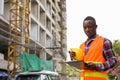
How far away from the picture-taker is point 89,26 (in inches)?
143

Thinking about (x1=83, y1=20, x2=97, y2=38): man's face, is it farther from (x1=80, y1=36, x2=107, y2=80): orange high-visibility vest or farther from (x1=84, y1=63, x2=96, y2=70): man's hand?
(x1=84, y1=63, x2=96, y2=70): man's hand

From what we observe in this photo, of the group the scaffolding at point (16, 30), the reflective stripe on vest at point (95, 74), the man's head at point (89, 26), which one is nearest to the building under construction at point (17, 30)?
the scaffolding at point (16, 30)

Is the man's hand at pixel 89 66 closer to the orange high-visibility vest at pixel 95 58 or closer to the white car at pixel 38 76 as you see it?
the orange high-visibility vest at pixel 95 58

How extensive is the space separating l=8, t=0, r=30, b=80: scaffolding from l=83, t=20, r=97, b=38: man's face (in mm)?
24759

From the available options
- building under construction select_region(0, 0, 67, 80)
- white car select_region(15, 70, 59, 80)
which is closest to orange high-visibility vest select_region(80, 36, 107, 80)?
white car select_region(15, 70, 59, 80)

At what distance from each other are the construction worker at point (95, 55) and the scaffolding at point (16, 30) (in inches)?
975

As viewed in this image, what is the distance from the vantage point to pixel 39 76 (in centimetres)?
1717

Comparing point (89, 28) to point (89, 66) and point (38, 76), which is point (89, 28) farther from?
point (38, 76)

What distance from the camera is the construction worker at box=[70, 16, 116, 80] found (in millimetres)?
3489

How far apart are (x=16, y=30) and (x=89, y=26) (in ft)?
91.8

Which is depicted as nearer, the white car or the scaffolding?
the white car

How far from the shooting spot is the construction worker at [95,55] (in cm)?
349

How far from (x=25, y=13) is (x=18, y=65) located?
5741 millimetres

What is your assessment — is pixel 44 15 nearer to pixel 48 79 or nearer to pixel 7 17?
pixel 7 17
